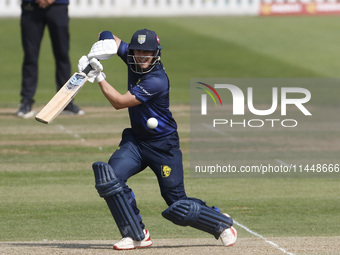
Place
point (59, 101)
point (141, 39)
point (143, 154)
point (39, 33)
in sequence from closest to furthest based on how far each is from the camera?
1. point (59, 101)
2. point (141, 39)
3. point (143, 154)
4. point (39, 33)

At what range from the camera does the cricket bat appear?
7.88 metres

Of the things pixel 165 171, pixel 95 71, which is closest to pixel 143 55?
pixel 95 71

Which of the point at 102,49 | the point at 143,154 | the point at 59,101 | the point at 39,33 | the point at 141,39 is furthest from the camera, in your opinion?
the point at 39,33

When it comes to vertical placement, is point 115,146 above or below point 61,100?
below

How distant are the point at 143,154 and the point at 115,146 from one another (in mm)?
5923

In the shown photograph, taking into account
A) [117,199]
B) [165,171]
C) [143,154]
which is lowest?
[117,199]

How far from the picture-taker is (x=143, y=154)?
8320mm

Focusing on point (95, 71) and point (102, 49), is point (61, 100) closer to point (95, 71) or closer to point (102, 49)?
point (95, 71)

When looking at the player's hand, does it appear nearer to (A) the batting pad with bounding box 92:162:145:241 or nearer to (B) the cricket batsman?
(B) the cricket batsman

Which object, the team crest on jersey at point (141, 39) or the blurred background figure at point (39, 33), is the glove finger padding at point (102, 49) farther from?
the blurred background figure at point (39, 33)

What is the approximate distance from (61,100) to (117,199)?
102 centimetres

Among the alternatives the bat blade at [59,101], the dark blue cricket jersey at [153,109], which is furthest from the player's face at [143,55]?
the bat blade at [59,101]

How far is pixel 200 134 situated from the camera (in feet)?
50.9

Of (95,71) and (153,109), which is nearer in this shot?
(95,71)
